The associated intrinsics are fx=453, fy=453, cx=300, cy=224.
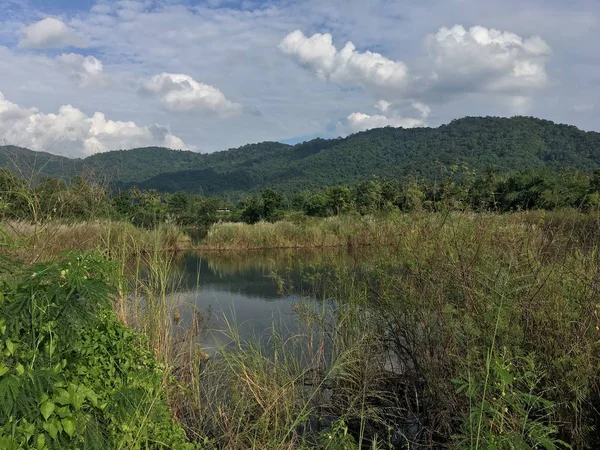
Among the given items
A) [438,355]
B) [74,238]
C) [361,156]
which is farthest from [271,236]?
[361,156]

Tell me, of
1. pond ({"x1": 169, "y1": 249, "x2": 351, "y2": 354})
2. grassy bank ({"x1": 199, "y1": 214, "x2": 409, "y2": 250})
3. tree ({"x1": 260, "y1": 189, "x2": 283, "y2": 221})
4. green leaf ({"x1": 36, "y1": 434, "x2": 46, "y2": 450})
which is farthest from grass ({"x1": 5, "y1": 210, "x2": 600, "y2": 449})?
tree ({"x1": 260, "y1": 189, "x2": 283, "y2": 221})

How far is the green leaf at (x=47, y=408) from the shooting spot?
166 cm

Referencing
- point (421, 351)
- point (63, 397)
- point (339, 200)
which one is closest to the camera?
point (63, 397)

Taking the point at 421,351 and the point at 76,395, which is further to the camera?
the point at 421,351

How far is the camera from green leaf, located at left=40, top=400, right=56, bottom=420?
166 cm

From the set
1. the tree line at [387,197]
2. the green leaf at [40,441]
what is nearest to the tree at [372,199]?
the tree line at [387,197]

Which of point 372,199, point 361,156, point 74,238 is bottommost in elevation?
point 74,238

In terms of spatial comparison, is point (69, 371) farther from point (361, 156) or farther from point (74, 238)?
point (361, 156)

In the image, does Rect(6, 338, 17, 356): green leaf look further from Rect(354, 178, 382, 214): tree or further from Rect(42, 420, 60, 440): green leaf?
Rect(354, 178, 382, 214): tree

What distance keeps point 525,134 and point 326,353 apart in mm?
57002

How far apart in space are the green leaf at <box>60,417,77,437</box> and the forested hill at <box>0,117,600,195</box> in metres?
26.8

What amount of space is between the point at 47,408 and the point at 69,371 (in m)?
0.52

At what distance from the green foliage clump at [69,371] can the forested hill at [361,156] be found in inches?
1029

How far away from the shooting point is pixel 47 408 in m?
1.68
